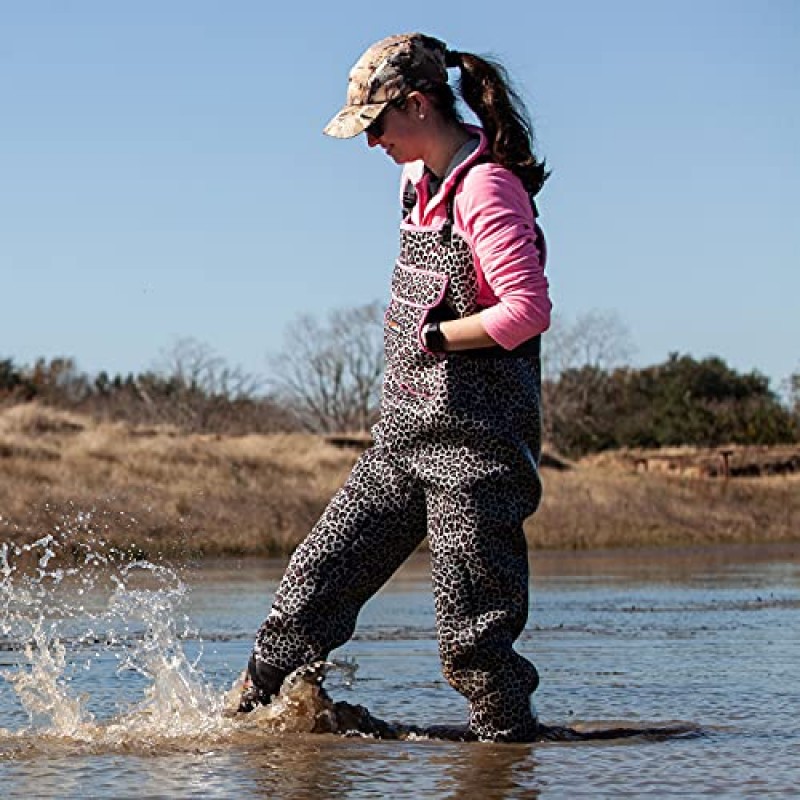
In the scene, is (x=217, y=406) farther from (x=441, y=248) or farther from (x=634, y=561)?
(x=441, y=248)

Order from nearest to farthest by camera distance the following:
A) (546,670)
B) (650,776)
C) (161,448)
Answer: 1. (650,776)
2. (546,670)
3. (161,448)

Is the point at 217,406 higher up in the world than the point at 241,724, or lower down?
higher up

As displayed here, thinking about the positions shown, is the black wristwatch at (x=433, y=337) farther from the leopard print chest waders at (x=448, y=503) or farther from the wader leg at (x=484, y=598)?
the wader leg at (x=484, y=598)

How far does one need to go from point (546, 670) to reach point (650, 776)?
112 inches

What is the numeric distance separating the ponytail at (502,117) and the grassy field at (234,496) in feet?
39.6

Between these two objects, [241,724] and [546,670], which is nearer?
[241,724]

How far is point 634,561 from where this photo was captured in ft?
65.5

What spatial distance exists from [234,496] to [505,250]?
19.5 metres

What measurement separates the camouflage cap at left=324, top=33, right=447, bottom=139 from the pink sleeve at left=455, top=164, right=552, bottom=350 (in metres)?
0.28

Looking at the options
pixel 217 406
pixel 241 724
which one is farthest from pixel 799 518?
pixel 217 406

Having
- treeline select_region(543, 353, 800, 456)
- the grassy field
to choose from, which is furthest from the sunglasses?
treeline select_region(543, 353, 800, 456)

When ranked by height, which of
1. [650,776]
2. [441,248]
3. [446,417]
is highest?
[441,248]

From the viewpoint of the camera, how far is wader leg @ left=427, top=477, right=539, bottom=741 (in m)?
4.69

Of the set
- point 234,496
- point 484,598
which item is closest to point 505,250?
point 484,598
